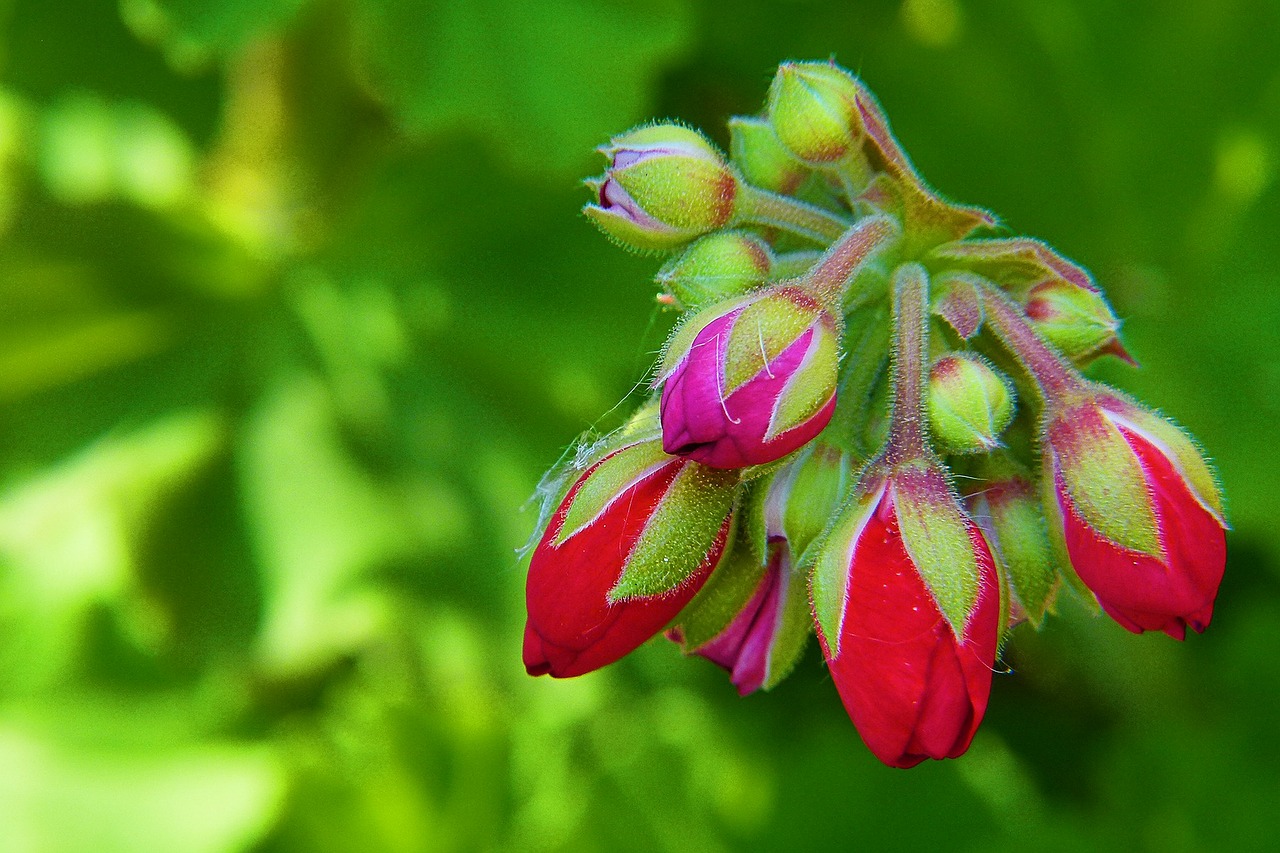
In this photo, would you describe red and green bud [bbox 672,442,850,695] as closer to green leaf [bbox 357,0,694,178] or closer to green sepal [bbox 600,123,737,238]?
green sepal [bbox 600,123,737,238]

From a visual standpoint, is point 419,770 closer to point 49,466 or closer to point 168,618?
point 168,618

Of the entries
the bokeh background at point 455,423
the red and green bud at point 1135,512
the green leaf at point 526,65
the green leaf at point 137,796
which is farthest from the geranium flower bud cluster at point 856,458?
the green leaf at point 137,796

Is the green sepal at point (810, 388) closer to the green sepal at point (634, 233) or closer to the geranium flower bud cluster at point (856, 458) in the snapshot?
the geranium flower bud cluster at point (856, 458)

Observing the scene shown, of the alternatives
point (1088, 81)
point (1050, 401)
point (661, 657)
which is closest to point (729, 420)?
point (1050, 401)

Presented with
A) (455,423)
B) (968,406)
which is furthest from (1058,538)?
(455,423)

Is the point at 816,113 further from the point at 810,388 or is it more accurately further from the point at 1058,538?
the point at 1058,538

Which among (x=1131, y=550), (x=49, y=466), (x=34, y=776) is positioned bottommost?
(x=34, y=776)

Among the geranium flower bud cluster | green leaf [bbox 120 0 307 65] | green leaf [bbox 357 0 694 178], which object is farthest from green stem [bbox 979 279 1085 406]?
green leaf [bbox 120 0 307 65]
